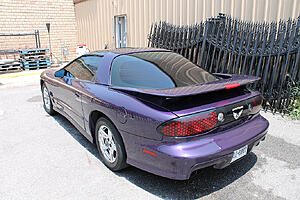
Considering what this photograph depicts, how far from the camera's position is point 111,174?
2992 mm

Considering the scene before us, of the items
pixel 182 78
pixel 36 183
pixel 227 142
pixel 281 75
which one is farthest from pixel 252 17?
pixel 36 183

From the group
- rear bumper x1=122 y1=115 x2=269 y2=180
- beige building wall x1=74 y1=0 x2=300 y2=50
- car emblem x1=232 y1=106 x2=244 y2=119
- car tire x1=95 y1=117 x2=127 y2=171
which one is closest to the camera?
rear bumper x1=122 y1=115 x2=269 y2=180

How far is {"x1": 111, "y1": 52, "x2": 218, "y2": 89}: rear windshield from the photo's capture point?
9.37 feet

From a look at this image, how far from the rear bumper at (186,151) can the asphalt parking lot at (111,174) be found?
1.33ft

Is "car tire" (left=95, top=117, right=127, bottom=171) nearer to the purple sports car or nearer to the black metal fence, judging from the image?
the purple sports car

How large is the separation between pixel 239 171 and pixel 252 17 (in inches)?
173

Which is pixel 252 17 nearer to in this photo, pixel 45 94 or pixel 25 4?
pixel 45 94

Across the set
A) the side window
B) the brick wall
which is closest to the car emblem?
the side window

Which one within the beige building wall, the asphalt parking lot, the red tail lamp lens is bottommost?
the asphalt parking lot

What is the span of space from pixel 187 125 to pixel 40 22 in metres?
13.5

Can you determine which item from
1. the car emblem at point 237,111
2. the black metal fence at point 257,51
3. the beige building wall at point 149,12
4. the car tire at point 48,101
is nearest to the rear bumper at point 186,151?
the car emblem at point 237,111

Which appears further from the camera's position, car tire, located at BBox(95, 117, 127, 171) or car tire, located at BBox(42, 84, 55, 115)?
car tire, located at BBox(42, 84, 55, 115)

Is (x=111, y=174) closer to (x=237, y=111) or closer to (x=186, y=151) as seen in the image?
(x=186, y=151)

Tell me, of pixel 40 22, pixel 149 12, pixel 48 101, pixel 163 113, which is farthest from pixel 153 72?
pixel 40 22
